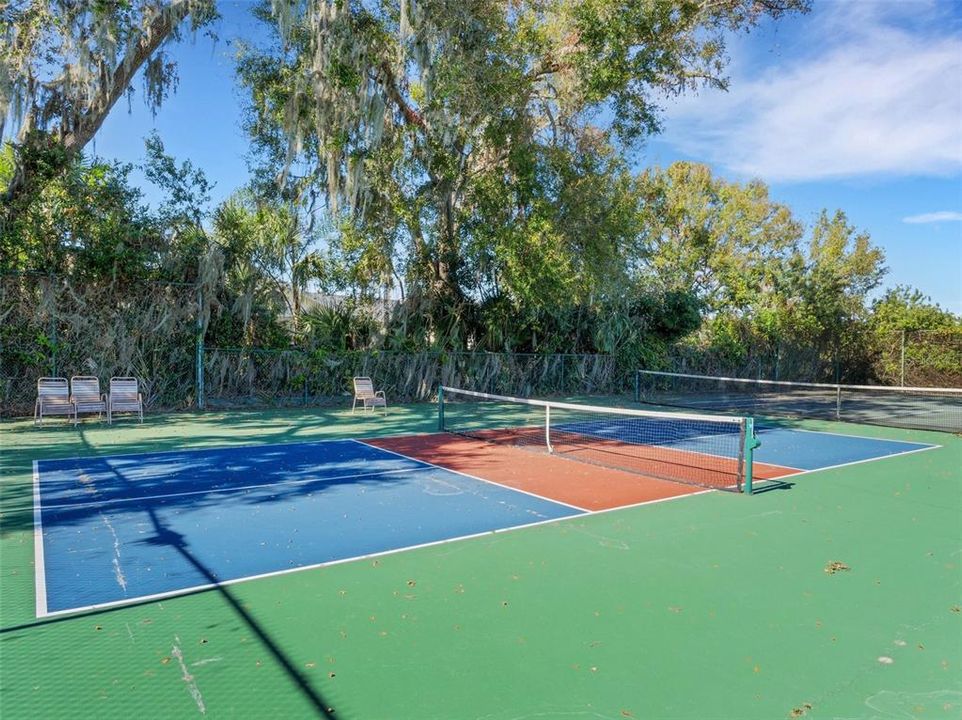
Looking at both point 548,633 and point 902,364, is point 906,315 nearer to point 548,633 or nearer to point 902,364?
point 902,364

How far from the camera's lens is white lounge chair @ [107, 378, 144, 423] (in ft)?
44.3

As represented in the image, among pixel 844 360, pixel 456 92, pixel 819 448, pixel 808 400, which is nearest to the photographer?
pixel 819 448

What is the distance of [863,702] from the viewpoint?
10.2 ft

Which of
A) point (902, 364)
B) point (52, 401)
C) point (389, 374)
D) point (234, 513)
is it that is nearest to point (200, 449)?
point (234, 513)

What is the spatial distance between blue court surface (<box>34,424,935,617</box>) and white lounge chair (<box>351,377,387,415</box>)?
5.99 meters

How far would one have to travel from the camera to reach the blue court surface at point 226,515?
15.8 ft

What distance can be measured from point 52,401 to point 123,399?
128 cm

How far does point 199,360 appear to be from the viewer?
16.0 m

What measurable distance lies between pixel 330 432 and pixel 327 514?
6461 millimetres

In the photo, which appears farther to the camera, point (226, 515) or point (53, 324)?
point (53, 324)

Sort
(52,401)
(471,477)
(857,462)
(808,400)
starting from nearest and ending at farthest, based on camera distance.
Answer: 1. (471,477)
2. (857,462)
3. (52,401)
4. (808,400)

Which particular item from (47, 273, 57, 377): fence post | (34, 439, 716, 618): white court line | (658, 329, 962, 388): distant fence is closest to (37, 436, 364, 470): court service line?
(34, 439, 716, 618): white court line

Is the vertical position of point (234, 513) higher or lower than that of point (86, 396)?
lower

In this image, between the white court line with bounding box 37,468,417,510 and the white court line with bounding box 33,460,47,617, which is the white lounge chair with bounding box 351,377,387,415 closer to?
the white court line with bounding box 37,468,417,510
